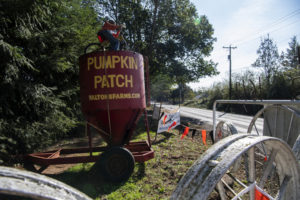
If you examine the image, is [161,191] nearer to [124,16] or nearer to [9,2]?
[9,2]

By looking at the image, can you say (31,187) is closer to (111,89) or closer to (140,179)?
(111,89)

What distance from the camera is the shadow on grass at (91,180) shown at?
11.6ft

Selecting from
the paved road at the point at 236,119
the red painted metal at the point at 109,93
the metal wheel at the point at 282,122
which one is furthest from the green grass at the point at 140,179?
the paved road at the point at 236,119

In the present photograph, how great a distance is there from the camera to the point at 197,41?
62.3 feet

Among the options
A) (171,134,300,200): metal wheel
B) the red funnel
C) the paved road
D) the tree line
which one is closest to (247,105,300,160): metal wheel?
(171,134,300,200): metal wheel

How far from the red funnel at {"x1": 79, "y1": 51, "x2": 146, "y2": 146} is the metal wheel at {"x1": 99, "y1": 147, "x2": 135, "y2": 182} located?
57cm

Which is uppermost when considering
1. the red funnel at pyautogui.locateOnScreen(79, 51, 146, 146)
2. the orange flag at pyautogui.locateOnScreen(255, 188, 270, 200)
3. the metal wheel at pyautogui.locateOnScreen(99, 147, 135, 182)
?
the red funnel at pyautogui.locateOnScreen(79, 51, 146, 146)

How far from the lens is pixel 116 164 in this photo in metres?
3.81

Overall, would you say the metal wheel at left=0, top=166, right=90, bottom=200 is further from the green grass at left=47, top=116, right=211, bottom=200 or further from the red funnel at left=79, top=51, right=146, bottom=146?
the red funnel at left=79, top=51, right=146, bottom=146

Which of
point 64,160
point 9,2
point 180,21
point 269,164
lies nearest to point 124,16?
point 180,21

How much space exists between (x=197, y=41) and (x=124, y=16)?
288 inches

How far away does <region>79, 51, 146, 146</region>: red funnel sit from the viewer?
13.0ft

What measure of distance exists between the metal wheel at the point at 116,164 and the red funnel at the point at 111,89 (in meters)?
0.57

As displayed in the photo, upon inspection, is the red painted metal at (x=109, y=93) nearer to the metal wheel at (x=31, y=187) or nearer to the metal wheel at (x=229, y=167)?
the metal wheel at (x=229, y=167)
